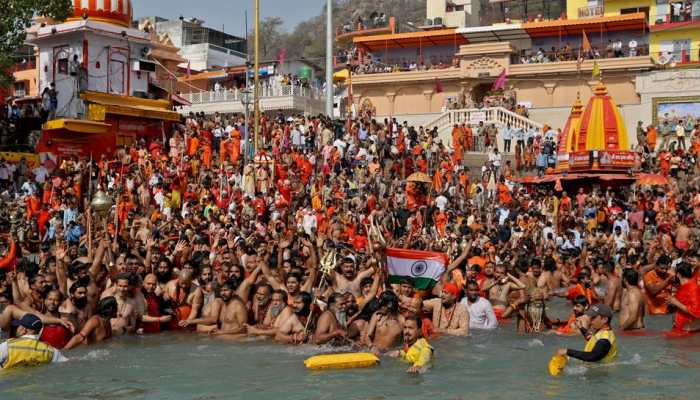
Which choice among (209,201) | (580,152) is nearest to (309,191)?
(209,201)

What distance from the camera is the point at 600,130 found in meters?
26.1

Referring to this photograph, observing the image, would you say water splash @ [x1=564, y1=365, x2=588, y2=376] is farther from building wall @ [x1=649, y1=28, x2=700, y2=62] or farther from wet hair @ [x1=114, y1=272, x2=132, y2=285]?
building wall @ [x1=649, y1=28, x2=700, y2=62]

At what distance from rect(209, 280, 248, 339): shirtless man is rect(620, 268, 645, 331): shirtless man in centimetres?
485

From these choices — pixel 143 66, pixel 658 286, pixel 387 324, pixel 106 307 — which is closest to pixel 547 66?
pixel 143 66

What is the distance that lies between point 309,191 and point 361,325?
39.3 feet

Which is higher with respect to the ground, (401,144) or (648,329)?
(401,144)

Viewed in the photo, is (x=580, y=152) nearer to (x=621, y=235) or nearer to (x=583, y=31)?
(x=621, y=235)

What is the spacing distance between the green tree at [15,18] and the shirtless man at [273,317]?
633 inches

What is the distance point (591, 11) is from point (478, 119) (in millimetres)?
14956

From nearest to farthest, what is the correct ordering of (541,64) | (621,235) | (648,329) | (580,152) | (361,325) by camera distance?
(361,325), (648,329), (621,235), (580,152), (541,64)

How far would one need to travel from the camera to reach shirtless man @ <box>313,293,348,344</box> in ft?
37.9

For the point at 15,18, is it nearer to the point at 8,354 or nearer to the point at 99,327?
the point at 99,327

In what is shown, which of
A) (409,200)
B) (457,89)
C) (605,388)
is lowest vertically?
(605,388)

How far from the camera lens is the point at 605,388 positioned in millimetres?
9898
